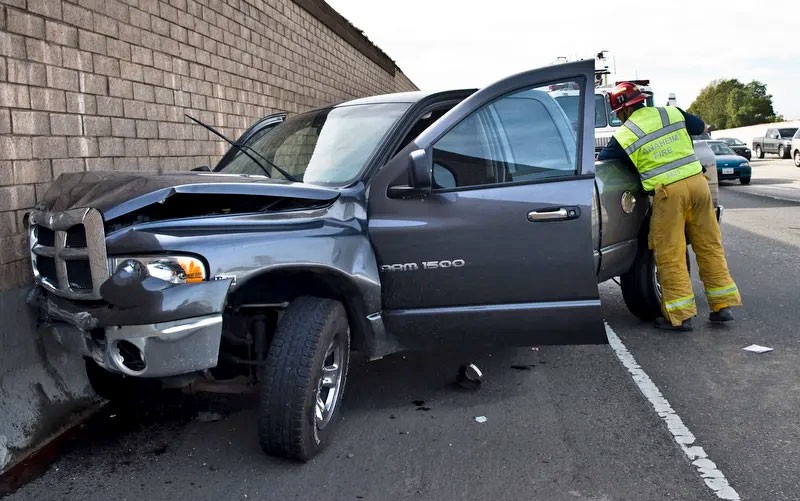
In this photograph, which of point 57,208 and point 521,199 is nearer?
point 57,208

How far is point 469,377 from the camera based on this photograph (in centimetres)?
480

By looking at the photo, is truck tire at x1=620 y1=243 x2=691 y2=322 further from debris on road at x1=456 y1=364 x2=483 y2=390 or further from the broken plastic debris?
debris on road at x1=456 y1=364 x2=483 y2=390

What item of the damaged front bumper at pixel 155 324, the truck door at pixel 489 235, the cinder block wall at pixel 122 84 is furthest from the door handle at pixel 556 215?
the cinder block wall at pixel 122 84

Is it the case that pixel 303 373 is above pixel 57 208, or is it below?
below

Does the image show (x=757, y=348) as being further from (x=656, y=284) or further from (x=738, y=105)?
(x=738, y=105)

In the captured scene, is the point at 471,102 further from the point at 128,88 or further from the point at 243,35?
the point at 243,35

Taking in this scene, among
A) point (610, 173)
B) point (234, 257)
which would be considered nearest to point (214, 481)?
point (234, 257)

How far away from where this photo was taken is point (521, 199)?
4223 millimetres

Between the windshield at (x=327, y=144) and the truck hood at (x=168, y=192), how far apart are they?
0.49 metres

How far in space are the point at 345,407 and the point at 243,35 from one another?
6028 millimetres

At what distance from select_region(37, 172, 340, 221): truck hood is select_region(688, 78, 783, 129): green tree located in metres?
98.3

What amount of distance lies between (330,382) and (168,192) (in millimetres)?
1333

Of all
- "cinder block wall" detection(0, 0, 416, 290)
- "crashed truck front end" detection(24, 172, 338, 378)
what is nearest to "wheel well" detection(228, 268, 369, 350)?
"crashed truck front end" detection(24, 172, 338, 378)

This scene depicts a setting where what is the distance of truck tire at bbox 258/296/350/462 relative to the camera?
3.61 metres
